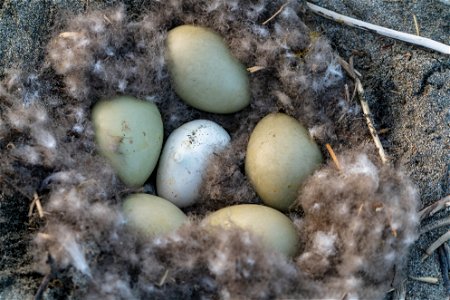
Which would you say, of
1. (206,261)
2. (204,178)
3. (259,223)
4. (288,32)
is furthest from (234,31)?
(206,261)

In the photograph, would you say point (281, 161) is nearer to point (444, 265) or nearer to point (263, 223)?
point (263, 223)

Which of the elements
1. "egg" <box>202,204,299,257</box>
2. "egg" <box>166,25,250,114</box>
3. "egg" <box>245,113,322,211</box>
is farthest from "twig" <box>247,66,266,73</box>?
"egg" <box>202,204,299,257</box>

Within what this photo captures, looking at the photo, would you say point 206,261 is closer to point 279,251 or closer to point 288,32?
point 279,251

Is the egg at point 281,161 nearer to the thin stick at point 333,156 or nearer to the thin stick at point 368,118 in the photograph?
the thin stick at point 333,156

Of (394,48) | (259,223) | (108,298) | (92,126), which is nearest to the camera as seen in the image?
(108,298)

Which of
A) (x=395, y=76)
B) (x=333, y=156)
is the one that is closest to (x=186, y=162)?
(x=333, y=156)
